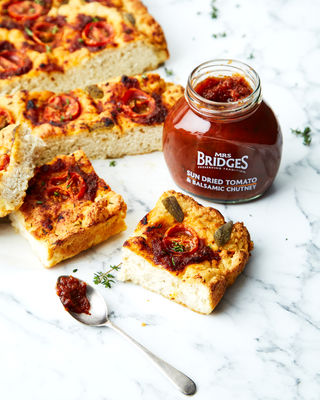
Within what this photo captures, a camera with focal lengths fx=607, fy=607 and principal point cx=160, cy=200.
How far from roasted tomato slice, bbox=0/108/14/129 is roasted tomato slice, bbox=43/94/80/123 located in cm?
35

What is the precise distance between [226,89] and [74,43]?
257 centimetres

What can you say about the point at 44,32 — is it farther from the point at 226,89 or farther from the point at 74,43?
the point at 226,89

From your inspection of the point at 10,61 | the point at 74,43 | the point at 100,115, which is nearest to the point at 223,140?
the point at 100,115

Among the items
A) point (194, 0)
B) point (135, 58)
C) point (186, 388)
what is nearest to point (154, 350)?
point (186, 388)

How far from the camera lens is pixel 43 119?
6418 millimetres

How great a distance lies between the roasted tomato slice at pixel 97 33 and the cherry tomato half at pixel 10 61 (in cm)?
81

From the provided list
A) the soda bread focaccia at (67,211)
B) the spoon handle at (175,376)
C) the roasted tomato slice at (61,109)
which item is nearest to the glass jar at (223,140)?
the soda bread focaccia at (67,211)

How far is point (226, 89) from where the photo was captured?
5559 mm

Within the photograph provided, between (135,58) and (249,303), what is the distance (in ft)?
11.9

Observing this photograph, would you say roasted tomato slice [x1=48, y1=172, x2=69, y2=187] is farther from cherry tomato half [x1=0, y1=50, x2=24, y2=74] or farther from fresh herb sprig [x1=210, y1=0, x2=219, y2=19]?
fresh herb sprig [x1=210, y1=0, x2=219, y2=19]

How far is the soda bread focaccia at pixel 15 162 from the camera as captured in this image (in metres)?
5.47

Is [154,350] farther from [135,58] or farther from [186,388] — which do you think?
[135,58]

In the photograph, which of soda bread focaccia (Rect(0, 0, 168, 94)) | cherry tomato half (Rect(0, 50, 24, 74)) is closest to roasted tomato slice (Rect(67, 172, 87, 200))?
soda bread focaccia (Rect(0, 0, 168, 94))

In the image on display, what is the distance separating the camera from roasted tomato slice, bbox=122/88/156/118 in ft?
21.3
